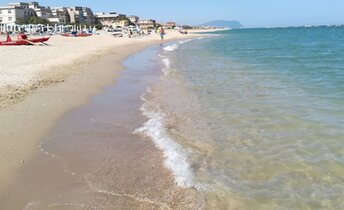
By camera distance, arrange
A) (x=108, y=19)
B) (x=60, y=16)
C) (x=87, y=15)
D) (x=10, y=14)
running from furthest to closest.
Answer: (x=108, y=19)
(x=87, y=15)
(x=60, y=16)
(x=10, y=14)

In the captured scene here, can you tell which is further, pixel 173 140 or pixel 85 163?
pixel 173 140

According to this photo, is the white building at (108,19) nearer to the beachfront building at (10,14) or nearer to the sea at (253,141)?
the beachfront building at (10,14)

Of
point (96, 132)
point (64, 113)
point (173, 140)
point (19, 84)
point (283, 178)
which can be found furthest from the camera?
point (19, 84)

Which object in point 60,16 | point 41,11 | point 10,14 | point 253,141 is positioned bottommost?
point 253,141

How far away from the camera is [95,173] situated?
20.1 ft

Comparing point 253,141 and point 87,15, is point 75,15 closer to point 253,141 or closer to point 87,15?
point 87,15

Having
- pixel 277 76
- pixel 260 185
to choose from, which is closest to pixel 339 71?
pixel 277 76

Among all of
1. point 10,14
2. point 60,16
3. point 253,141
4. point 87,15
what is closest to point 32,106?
point 253,141

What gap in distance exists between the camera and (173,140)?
7848mm

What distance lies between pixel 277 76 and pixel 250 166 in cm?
1211

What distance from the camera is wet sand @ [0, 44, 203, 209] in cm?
514

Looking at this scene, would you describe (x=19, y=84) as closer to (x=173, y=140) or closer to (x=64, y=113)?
(x=64, y=113)

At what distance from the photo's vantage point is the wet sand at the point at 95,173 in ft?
16.9

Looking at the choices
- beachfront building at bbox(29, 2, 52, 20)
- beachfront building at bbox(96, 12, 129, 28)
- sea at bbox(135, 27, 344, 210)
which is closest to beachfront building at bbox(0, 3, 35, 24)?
beachfront building at bbox(29, 2, 52, 20)
